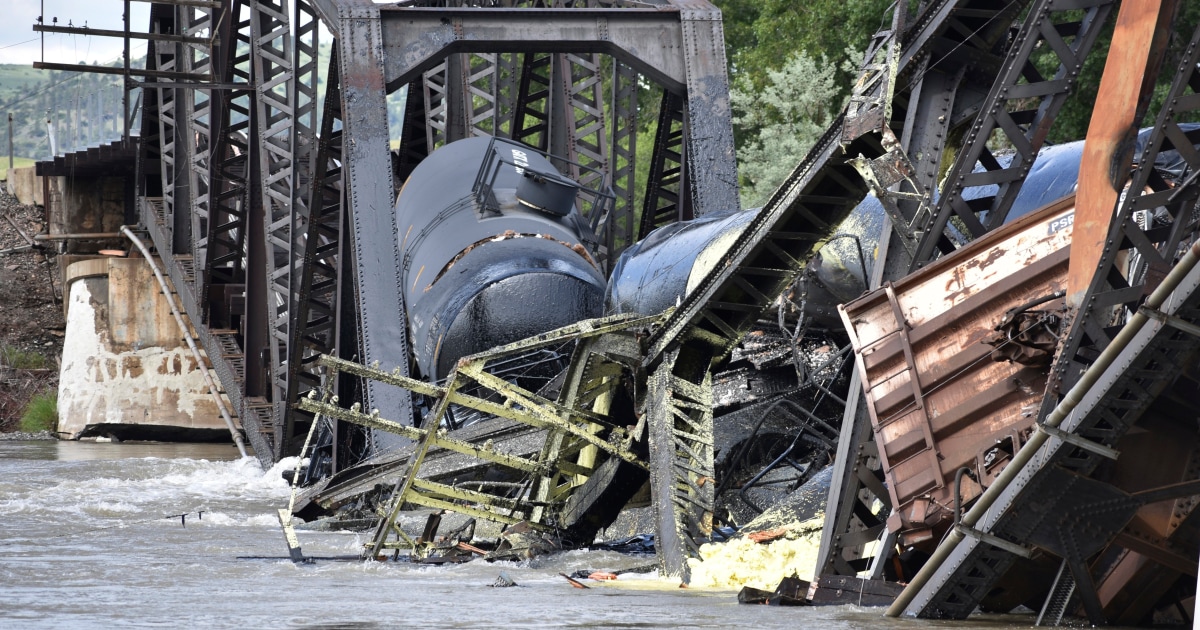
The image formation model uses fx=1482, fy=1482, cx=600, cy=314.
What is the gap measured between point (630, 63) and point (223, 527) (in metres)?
7.82

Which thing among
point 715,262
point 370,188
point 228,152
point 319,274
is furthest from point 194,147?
point 715,262

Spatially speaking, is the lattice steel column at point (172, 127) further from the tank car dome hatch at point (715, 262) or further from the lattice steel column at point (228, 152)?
the tank car dome hatch at point (715, 262)

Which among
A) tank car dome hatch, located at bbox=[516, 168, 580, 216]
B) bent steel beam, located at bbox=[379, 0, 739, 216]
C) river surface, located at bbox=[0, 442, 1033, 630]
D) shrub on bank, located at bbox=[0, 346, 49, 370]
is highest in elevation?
bent steel beam, located at bbox=[379, 0, 739, 216]

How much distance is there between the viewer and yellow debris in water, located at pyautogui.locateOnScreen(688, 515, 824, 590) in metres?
10.1

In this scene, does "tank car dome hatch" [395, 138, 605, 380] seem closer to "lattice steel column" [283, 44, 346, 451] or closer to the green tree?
"lattice steel column" [283, 44, 346, 451]

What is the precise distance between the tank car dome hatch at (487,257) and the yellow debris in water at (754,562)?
6182 millimetres

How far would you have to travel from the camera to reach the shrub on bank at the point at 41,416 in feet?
113

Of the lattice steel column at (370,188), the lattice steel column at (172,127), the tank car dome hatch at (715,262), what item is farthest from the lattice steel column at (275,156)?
the lattice steel column at (172,127)

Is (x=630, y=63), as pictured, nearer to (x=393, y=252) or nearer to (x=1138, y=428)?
(x=393, y=252)

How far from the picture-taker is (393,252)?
17.2 meters

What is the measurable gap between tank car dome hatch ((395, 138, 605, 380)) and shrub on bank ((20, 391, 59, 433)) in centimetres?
1751

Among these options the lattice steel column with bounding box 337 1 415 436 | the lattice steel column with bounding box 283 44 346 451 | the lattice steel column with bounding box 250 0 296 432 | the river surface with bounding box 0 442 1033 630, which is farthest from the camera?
the lattice steel column with bounding box 250 0 296 432

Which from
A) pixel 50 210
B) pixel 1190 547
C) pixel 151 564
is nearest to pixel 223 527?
pixel 151 564

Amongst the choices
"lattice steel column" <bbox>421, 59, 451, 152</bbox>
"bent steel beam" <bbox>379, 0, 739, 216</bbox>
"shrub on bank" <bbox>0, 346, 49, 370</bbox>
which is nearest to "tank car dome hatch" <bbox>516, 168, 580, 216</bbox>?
"bent steel beam" <bbox>379, 0, 739, 216</bbox>
